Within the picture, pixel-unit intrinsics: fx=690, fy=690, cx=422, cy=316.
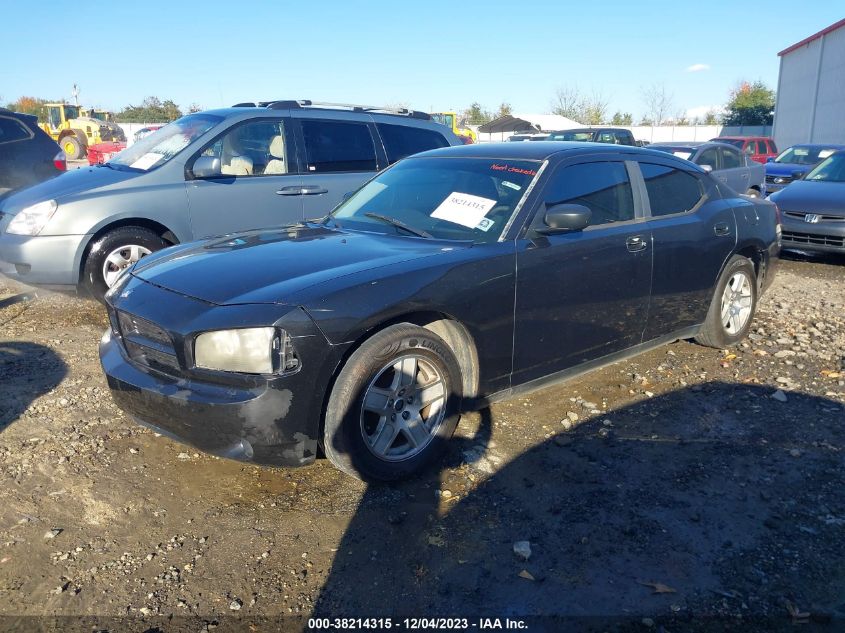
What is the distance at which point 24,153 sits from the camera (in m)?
9.38

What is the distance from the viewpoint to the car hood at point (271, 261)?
3.18 m

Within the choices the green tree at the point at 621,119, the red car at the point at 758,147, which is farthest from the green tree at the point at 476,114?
the red car at the point at 758,147

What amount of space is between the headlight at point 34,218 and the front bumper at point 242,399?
3317 mm

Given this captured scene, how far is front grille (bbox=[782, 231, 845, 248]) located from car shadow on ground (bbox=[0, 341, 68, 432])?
8880 millimetres

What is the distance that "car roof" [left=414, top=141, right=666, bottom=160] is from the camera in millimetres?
4301

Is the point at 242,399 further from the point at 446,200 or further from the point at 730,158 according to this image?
the point at 730,158

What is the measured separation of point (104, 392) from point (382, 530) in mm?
2405

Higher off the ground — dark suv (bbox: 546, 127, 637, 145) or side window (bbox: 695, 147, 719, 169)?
dark suv (bbox: 546, 127, 637, 145)

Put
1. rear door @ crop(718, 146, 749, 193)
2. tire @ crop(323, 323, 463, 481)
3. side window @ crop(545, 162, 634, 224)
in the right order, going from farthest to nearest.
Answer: rear door @ crop(718, 146, 749, 193), side window @ crop(545, 162, 634, 224), tire @ crop(323, 323, 463, 481)

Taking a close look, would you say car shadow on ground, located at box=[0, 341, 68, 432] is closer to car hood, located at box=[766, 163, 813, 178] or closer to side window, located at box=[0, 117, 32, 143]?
side window, located at box=[0, 117, 32, 143]

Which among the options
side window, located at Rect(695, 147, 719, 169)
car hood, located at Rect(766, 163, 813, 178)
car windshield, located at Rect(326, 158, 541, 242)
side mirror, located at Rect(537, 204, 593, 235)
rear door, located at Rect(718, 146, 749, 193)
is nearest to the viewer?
side mirror, located at Rect(537, 204, 593, 235)

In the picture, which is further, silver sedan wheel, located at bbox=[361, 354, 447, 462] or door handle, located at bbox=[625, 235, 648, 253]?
door handle, located at bbox=[625, 235, 648, 253]

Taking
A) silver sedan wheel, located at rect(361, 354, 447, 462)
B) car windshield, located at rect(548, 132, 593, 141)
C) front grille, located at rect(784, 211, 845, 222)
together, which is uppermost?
car windshield, located at rect(548, 132, 593, 141)

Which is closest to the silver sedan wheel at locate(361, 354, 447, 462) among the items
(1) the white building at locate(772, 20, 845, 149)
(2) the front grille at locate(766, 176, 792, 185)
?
(2) the front grille at locate(766, 176, 792, 185)
